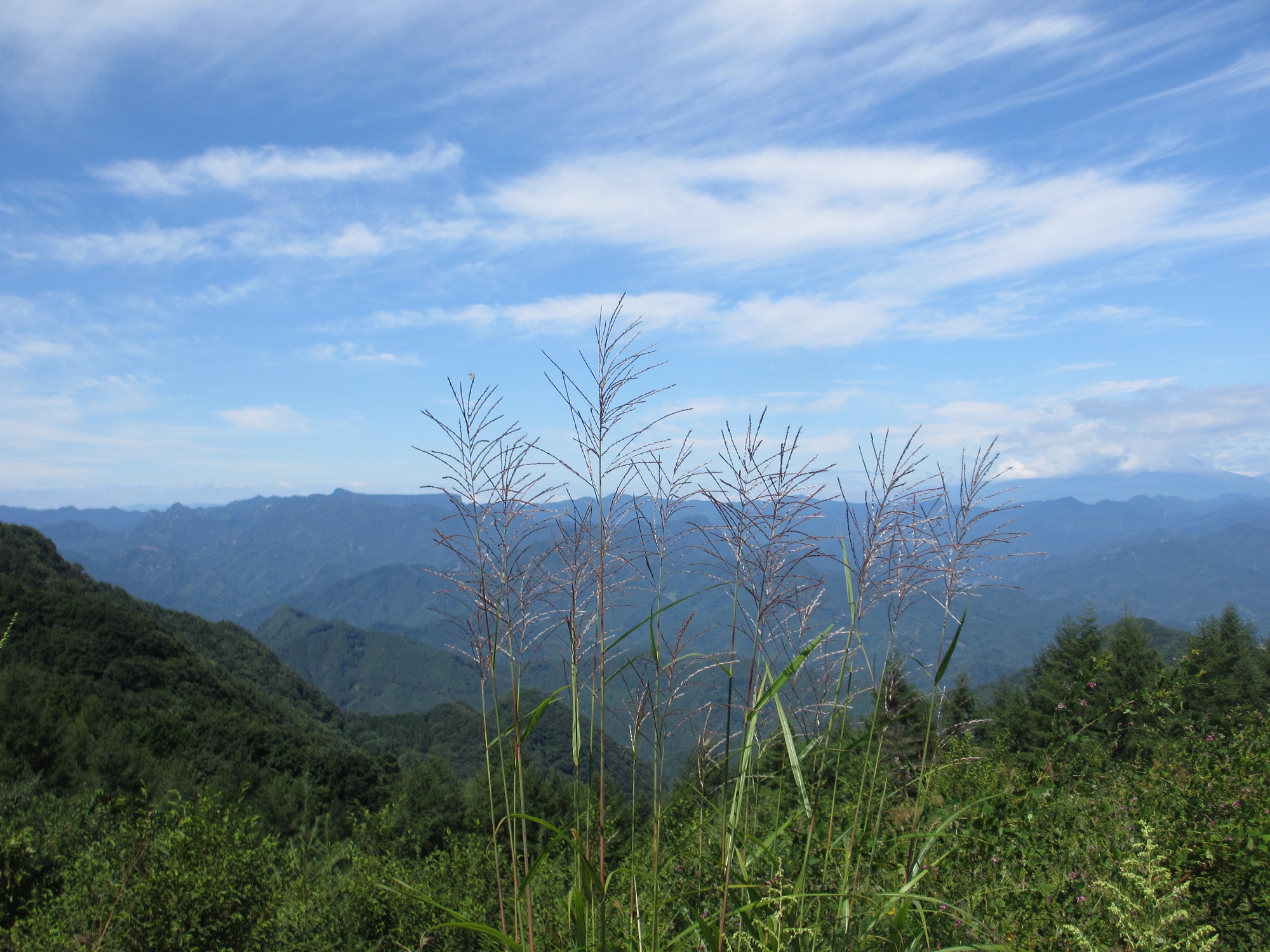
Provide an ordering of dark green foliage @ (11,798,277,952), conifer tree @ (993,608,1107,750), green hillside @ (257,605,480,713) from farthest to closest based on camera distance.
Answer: green hillside @ (257,605,480,713)
conifer tree @ (993,608,1107,750)
dark green foliage @ (11,798,277,952)

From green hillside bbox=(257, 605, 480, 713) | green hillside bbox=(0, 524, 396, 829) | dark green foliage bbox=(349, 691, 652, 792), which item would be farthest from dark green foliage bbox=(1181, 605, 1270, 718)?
green hillside bbox=(257, 605, 480, 713)

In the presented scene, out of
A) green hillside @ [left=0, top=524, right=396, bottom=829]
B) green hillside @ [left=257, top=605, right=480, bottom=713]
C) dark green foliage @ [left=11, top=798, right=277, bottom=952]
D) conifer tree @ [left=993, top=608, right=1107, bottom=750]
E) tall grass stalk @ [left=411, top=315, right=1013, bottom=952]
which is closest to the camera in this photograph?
tall grass stalk @ [left=411, top=315, right=1013, bottom=952]

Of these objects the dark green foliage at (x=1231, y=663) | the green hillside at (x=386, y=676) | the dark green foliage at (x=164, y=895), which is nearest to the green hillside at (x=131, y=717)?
the dark green foliage at (x=164, y=895)

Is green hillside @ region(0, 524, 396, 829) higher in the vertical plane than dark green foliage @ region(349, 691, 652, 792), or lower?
higher

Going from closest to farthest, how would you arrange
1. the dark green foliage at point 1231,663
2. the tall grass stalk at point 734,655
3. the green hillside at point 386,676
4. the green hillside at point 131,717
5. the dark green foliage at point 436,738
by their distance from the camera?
1. the tall grass stalk at point 734,655
2. the dark green foliage at point 1231,663
3. the green hillside at point 131,717
4. the dark green foliage at point 436,738
5. the green hillside at point 386,676

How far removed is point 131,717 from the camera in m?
30.5

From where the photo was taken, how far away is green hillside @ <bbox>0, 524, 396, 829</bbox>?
21.6 metres

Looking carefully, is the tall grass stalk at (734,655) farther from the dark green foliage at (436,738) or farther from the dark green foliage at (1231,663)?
Result: the dark green foliage at (436,738)

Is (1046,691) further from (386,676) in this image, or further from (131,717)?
(386,676)

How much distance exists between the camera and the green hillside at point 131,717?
70.9 ft

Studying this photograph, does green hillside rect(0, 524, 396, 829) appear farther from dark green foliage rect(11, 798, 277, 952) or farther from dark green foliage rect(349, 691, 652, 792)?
dark green foliage rect(349, 691, 652, 792)

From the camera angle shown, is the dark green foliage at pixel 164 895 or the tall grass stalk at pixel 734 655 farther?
the dark green foliage at pixel 164 895

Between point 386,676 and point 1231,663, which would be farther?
point 386,676

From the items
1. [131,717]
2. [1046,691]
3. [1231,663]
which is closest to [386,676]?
[131,717]
